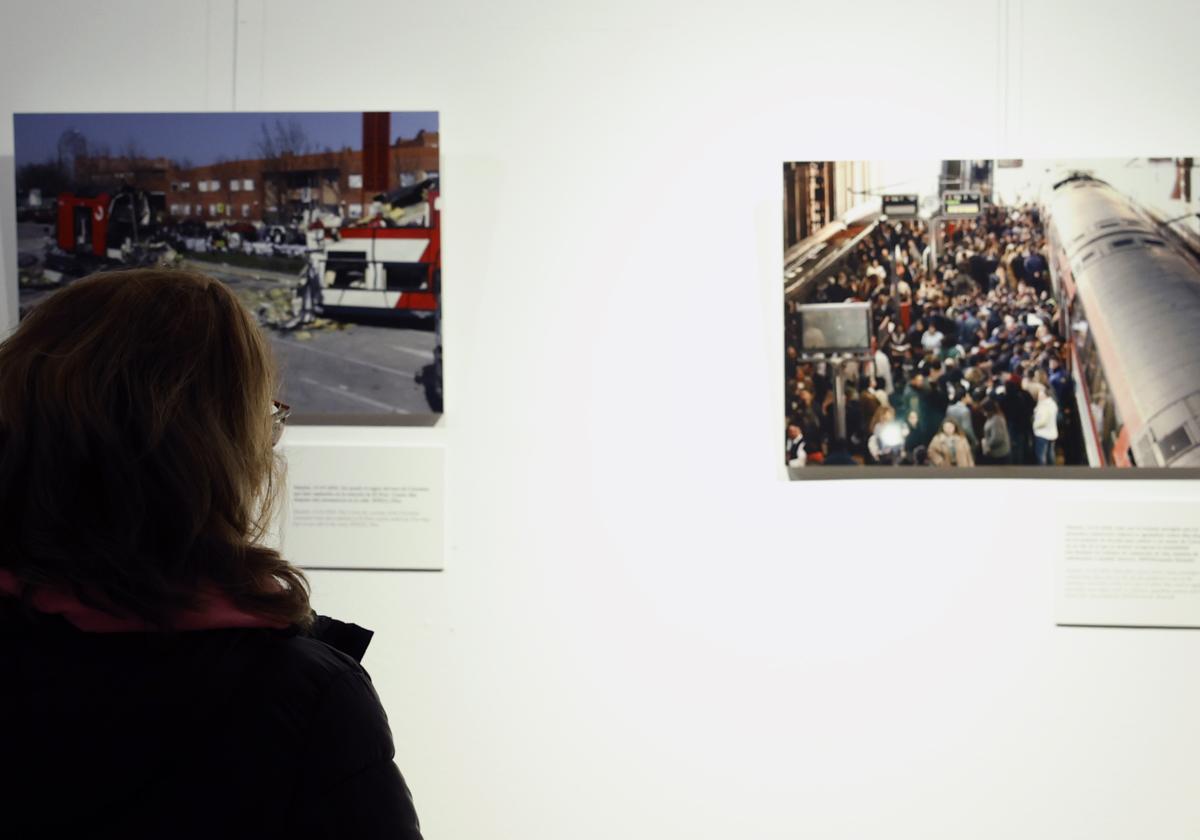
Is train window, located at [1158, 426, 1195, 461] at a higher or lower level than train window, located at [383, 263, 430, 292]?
lower

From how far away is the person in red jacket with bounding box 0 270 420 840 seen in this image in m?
1.19

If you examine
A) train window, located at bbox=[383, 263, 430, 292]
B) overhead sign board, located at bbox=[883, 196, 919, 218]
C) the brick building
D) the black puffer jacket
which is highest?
the brick building

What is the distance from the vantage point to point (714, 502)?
284cm

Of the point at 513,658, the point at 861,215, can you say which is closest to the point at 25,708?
the point at 513,658

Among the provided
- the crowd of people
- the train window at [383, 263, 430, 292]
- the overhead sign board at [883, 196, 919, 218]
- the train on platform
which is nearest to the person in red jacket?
the train window at [383, 263, 430, 292]

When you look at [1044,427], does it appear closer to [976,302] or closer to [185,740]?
[976,302]

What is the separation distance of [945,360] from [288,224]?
162cm

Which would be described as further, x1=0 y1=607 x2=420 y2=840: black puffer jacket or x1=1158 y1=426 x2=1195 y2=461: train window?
x1=1158 y1=426 x2=1195 y2=461: train window

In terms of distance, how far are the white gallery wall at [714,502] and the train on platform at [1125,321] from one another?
13cm

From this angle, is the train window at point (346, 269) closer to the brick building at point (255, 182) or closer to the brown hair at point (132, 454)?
the brick building at point (255, 182)

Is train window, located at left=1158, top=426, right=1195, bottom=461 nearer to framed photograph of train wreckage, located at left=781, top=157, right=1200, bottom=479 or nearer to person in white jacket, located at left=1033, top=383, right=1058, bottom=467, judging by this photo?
framed photograph of train wreckage, located at left=781, top=157, right=1200, bottom=479

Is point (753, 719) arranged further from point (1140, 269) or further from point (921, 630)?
point (1140, 269)

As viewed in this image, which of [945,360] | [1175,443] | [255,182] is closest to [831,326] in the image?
[945,360]

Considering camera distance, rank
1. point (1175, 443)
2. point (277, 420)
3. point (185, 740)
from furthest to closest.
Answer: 1. point (1175, 443)
2. point (277, 420)
3. point (185, 740)
